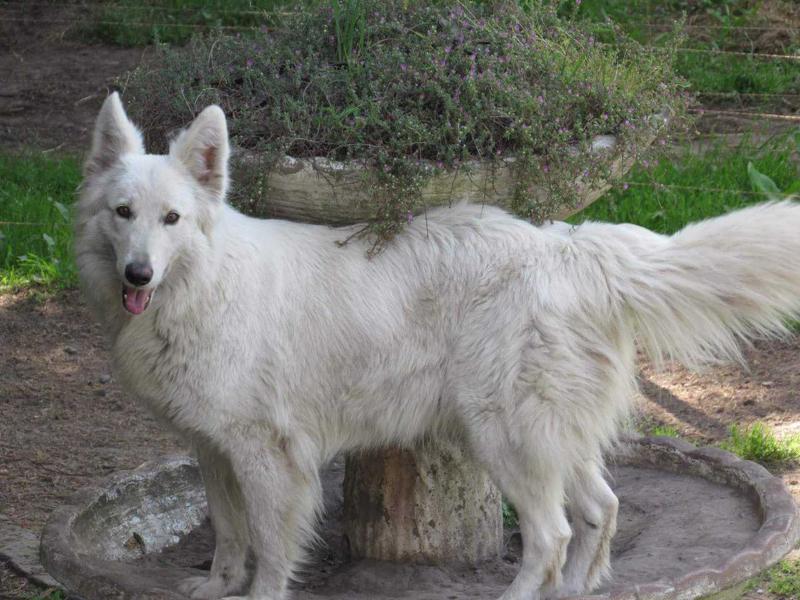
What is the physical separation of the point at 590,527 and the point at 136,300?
186 centimetres

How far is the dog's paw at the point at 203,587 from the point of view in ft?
13.6

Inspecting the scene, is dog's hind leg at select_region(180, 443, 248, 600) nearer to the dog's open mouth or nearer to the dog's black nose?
the dog's open mouth

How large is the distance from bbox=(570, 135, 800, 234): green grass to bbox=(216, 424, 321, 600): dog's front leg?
3829 millimetres

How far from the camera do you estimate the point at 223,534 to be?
4262 millimetres

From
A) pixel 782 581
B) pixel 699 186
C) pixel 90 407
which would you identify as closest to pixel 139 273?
pixel 782 581

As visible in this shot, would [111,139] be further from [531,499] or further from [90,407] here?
[90,407]

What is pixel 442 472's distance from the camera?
447cm

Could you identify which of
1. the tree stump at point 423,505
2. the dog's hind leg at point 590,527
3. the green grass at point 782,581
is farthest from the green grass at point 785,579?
the tree stump at point 423,505

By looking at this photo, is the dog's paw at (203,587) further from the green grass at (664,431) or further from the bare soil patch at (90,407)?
the green grass at (664,431)

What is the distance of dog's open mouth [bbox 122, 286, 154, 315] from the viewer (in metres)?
3.64

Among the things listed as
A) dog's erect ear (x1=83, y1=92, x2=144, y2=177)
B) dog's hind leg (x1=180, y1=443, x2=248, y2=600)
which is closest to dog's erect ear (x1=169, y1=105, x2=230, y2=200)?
dog's erect ear (x1=83, y1=92, x2=144, y2=177)

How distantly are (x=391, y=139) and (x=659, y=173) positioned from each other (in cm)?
455

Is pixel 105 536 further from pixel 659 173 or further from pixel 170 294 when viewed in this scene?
pixel 659 173

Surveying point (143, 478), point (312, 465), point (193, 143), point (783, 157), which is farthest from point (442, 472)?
point (783, 157)
